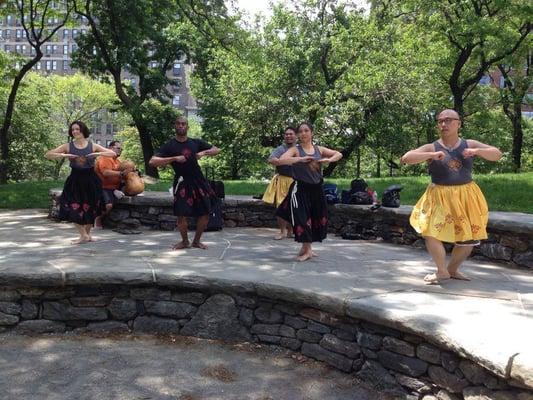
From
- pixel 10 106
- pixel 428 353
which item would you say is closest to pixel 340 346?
pixel 428 353

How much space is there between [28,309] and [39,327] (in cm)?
21

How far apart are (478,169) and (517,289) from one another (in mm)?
26264

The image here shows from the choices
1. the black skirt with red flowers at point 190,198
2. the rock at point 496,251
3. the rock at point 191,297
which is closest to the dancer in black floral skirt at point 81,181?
the black skirt with red flowers at point 190,198

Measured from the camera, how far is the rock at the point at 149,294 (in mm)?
5285

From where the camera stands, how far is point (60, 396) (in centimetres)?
382

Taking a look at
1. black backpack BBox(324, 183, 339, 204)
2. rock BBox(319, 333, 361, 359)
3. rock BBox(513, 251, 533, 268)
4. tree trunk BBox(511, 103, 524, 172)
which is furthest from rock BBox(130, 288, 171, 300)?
tree trunk BBox(511, 103, 524, 172)

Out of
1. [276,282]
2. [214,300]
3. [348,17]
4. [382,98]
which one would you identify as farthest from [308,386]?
[348,17]

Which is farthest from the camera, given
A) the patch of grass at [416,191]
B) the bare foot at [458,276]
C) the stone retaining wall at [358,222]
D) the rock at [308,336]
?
the patch of grass at [416,191]

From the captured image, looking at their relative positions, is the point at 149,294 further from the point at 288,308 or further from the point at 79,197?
the point at 79,197

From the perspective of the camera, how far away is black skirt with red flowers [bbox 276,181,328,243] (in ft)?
20.5

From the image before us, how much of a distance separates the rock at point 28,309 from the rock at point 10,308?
42 mm

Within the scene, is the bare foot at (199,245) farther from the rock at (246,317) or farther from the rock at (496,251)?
the rock at (496,251)

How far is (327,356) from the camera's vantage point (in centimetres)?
455

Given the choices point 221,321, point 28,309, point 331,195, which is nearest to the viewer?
point 221,321
